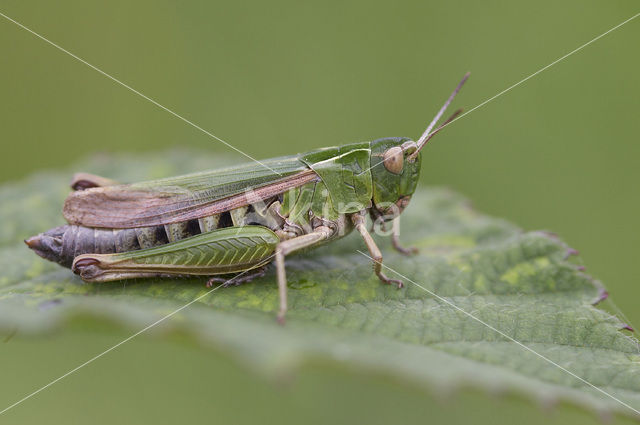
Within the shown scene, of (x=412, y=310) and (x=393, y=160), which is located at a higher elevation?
(x=393, y=160)

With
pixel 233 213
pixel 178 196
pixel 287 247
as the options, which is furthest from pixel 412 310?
pixel 178 196

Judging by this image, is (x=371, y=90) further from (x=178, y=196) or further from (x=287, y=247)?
(x=287, y=247)

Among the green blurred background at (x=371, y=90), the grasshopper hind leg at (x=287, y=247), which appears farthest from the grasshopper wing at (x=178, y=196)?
the green blurred background at (x=371, y=90)

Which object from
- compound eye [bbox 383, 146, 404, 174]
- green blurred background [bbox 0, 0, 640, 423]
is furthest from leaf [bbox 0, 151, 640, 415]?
green blurred background [bbox 0, 0, 640, 423]

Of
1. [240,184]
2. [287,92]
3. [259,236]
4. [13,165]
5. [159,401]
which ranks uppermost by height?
[287,92]

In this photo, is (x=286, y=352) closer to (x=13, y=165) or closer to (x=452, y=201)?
(x=452, y=201)

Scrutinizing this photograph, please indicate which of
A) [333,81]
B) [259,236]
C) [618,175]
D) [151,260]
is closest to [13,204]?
[151,260]
